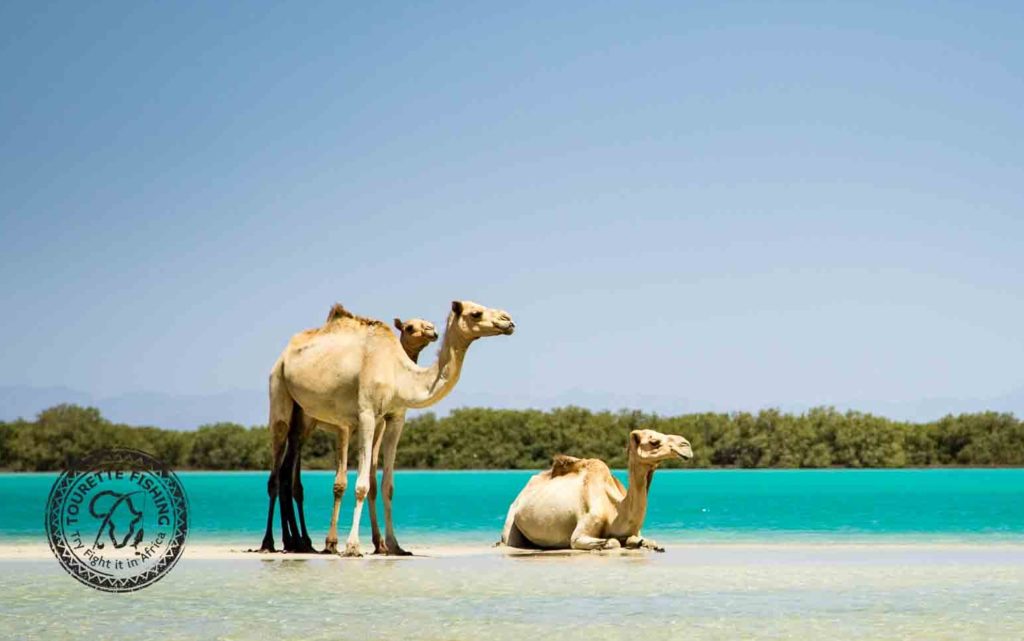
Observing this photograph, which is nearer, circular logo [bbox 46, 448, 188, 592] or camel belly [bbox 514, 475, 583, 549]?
circular logo [bbox 46, 448, 188, 592]

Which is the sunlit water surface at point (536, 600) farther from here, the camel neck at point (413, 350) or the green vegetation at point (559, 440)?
the green vegetation at point (559, 440)

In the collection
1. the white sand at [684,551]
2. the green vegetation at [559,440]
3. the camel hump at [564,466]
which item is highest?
A: the green vegetation at [559,440]

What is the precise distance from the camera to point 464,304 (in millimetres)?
14961

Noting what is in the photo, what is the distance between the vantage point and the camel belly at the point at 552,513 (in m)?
16.5

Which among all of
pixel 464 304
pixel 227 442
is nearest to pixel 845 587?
Result: pixel 464 304

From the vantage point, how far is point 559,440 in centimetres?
10500

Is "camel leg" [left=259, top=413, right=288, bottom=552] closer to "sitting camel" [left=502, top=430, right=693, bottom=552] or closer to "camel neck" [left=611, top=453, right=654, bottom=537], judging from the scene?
"sitting camel" [left=502, top=430, right=693, bottom=552]

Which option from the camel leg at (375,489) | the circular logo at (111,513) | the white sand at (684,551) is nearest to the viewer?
the circular logo at (111,513)

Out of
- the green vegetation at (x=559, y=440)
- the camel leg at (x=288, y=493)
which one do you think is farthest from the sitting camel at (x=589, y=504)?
the green vegetation at (x=559, y=440)

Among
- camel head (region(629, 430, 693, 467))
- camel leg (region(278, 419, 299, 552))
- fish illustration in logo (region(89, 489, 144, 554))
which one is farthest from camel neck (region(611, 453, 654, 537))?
fish illustration in logo (region(89, 489, 144, 554))

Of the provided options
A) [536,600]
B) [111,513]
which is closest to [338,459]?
[111,513]

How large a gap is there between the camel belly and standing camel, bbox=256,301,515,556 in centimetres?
206

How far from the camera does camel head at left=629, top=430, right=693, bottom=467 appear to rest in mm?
15445

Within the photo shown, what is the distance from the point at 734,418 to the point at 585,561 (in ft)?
316
